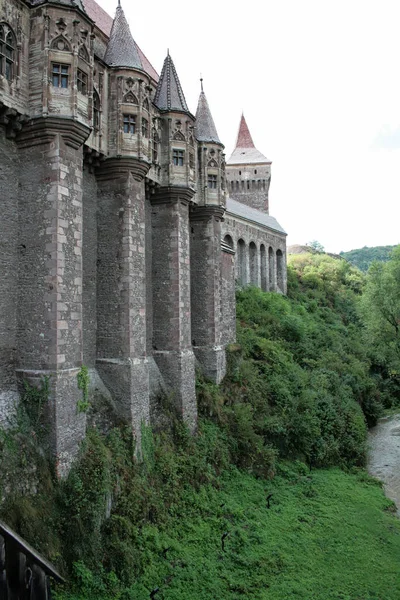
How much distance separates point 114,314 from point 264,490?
832cm

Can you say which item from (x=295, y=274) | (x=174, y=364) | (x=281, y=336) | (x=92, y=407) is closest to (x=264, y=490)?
(x=174, y=364)

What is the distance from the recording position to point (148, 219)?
17.3 meters

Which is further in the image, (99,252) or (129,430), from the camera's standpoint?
(99,252)

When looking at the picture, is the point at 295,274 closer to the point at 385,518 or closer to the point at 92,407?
the point at 385,518

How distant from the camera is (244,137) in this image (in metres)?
59.0

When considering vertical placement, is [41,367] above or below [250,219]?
below

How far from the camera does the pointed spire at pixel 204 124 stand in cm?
2059

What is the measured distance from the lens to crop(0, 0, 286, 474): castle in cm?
1090

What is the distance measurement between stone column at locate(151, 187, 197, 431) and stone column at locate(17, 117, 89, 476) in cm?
575

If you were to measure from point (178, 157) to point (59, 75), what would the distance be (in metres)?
6.72

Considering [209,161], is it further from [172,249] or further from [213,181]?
[172,249]

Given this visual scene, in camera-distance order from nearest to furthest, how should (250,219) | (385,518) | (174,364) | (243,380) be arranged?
(385,518) < (174,364) < (243,380) < (250,219)

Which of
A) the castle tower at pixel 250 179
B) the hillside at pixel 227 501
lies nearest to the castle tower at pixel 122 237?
the hillside at pixel 227 501

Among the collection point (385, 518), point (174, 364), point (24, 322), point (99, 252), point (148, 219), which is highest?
point (148, 219)
